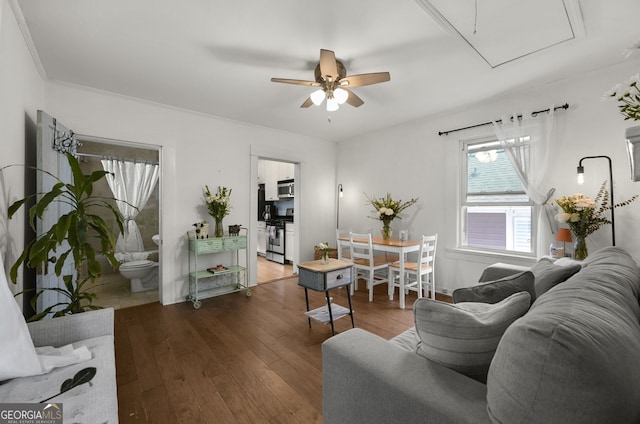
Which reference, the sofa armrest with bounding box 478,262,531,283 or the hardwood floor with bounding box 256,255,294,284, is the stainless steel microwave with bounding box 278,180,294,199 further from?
the sofa armrest with bounding box 478,262,531,283

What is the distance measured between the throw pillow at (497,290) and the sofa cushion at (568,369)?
61 cm

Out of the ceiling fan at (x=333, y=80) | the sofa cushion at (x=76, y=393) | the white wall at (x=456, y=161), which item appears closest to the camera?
the sofa cushion at (x=76, y=393)

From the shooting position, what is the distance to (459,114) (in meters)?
3.77

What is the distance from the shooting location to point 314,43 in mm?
2254

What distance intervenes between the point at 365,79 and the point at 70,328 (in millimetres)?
2712

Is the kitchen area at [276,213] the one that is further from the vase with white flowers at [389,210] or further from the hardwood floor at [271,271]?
the vase with white flowers at [389,210]

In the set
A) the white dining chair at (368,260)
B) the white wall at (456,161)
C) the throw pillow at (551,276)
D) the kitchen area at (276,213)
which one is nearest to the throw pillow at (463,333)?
the throw pillow at (551,276)

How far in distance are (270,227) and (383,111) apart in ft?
11.9

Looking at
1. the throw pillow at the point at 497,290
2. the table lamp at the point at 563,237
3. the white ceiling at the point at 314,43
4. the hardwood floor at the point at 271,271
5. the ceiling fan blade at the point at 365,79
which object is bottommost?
the hardwood floor at the point at 271,271

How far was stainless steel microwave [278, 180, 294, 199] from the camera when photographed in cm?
598

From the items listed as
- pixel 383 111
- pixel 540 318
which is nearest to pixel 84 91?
pixel 383 111

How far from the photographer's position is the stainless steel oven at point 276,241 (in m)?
5.98

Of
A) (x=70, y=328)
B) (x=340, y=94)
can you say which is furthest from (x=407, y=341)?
(x=340, y=94)
